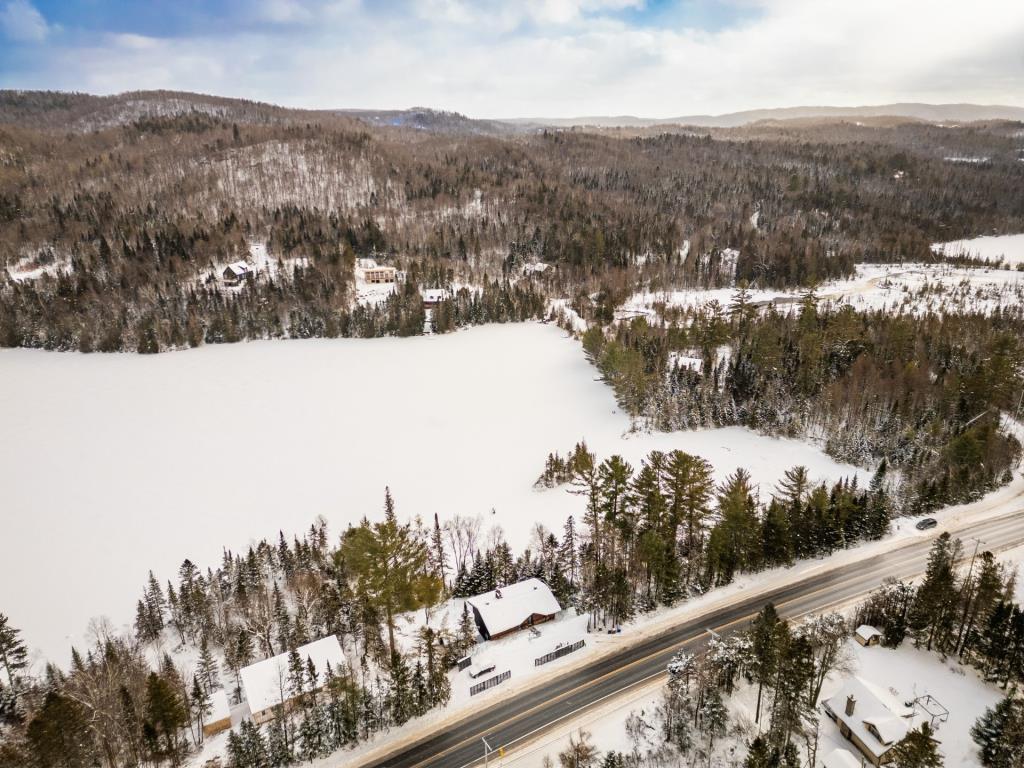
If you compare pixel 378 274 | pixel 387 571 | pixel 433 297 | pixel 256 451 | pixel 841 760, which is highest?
pixel 378 274

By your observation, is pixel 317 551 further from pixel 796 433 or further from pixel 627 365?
pixel 796 433

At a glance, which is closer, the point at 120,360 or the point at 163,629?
the point at 163,629

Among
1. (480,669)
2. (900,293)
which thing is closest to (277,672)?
(480,669)

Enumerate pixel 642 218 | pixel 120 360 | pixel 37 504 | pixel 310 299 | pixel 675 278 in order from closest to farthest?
pixel 37 504
pixel 120 360
pixel 310 299
pixel 675 278
pixel 642 218

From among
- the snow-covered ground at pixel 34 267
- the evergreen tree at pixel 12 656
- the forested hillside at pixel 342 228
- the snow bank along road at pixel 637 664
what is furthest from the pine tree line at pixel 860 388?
the snow-covered ground at pixel 34 267

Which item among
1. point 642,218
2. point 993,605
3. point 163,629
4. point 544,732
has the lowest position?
point 163,629

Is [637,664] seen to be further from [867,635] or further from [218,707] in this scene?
[218,707]

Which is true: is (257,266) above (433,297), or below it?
above

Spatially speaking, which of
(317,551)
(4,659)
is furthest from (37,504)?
(317,551)
